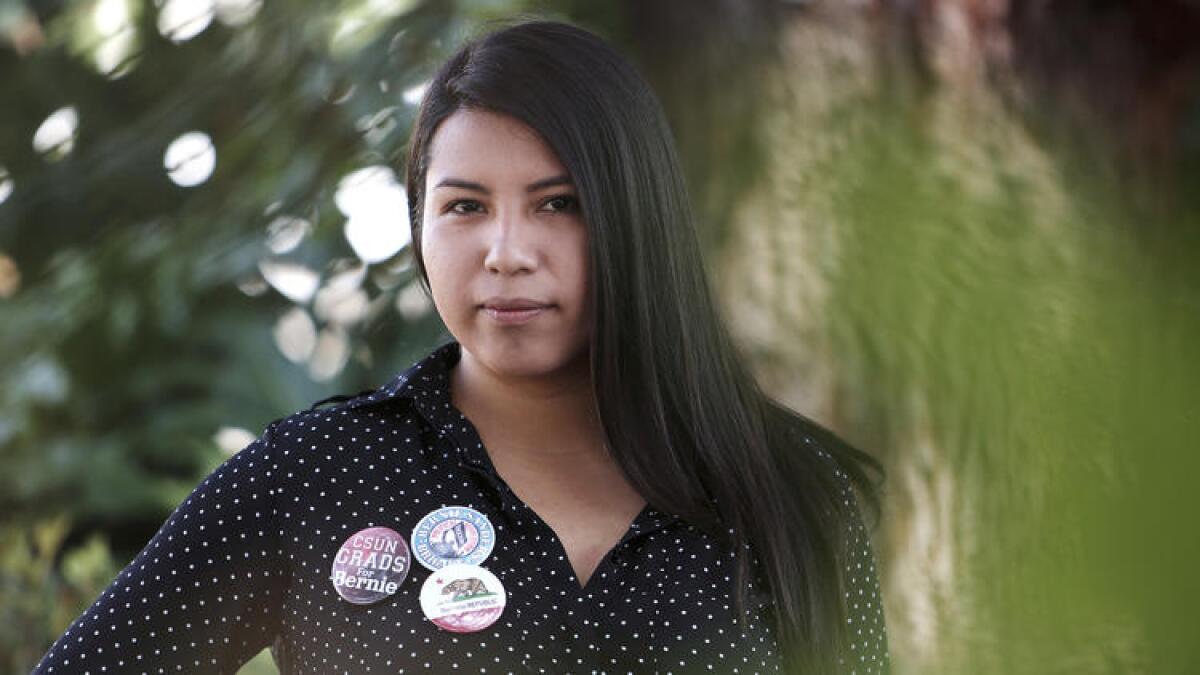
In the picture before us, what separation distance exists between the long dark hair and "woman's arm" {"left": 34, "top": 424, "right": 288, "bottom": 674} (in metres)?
0.32

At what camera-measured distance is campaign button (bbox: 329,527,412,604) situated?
1.49m

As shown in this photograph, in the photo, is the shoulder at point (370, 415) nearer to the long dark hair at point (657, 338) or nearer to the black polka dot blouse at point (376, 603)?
the black polka dot blouse at point (376, 603)

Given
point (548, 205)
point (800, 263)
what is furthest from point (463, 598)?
point (800, 263)

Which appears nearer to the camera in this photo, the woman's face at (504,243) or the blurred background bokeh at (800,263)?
the blurred background bokeh at (800,263)

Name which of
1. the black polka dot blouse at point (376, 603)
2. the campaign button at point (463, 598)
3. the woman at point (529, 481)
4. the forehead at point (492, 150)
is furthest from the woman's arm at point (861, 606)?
the forehead at point (492, 150)

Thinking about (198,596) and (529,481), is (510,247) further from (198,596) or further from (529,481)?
(198,596)

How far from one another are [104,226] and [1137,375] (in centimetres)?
320

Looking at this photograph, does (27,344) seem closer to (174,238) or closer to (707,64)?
(174,238)

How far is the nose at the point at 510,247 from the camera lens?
1457mm

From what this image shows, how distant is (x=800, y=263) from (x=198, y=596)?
3.05 ft

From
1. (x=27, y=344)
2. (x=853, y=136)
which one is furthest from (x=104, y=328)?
(x=853, y=136)

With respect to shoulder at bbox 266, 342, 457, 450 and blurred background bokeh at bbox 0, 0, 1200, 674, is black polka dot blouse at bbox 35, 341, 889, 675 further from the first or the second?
blurred background bokeh at bbox 0, 0, 1200, 674

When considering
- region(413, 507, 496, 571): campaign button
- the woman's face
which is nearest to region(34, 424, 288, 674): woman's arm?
region(413, 507, 496, 571): campaign button

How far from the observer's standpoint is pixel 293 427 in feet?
5.18
